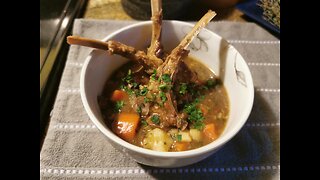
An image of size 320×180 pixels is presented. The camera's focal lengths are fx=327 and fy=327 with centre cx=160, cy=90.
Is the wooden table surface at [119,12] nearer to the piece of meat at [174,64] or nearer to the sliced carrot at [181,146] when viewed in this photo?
the piece of meat at [174,64]

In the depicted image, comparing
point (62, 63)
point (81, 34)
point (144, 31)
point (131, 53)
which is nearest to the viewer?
point (131, 53)

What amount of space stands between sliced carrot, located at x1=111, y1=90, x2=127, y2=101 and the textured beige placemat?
0.15 metres

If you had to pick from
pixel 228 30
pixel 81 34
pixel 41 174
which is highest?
pixel 228 30

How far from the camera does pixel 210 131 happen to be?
48.5 inches

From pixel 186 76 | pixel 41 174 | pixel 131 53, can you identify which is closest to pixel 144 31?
pixel 131 53

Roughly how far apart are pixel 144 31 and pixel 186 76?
0.28m

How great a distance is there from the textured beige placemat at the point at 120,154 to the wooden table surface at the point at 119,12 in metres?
0.41

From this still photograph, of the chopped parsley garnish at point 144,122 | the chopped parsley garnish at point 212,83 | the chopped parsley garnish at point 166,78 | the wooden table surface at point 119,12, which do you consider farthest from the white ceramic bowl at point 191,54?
the wooden table surface at point 119,12

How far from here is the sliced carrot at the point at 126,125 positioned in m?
1.20

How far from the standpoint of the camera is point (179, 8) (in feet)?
5.99

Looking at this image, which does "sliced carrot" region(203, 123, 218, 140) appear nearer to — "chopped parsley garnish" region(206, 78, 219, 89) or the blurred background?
"chopped parsley garnish" region(206, 78, 219, 89)

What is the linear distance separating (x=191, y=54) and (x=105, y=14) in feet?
2.26
